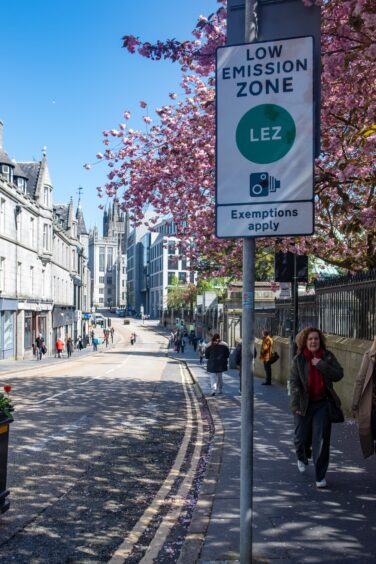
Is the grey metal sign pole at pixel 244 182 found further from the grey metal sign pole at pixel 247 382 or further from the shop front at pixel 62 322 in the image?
the shop front at pixel 62 322

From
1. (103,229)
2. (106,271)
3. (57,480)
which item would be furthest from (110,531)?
(103,229)

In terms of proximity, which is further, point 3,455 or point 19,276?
point 19,276

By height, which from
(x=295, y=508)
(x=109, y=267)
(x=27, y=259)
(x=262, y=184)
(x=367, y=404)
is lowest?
(x=295, y=508)

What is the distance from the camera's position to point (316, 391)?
6227mm

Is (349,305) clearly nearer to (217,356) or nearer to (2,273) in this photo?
(217,356)

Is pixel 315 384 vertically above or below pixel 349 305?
below

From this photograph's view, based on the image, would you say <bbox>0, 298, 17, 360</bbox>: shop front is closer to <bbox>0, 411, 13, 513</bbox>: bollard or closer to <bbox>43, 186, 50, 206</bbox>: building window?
<bbox>43, 186, 50, 206</bbox>: building window

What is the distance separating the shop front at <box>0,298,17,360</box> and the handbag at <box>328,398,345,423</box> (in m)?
29.7

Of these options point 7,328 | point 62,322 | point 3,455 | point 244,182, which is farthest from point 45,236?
point 244,182

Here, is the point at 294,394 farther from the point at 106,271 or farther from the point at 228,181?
the point at 106,271

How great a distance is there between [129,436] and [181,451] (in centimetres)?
158

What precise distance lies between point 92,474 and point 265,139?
5449 millimetres

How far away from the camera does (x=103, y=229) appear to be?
192m

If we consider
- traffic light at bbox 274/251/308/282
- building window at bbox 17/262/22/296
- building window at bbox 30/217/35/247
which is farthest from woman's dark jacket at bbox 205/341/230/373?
building window at bbox 30/217/35/247
